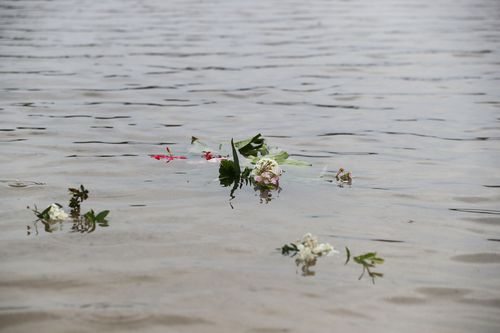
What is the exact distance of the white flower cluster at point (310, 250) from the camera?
3.83 meters

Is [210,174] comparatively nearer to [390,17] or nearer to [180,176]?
[180,176]

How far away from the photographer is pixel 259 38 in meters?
13.6

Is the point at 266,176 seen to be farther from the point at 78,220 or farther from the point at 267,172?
the point at 78,220

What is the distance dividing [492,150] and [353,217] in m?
2.27

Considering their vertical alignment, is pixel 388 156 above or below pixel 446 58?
below

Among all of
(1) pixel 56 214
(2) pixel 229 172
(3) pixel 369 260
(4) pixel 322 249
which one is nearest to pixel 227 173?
(2) pixel 229 172

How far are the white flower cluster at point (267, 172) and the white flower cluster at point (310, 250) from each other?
4.15 ft

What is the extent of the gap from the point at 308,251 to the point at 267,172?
1376 mm

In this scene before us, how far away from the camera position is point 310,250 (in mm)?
3834

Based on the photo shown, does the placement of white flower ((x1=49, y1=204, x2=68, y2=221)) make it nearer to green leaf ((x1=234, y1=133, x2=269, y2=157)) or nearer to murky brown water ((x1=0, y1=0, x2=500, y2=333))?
murky brown water ((x1=0, y1=0, x2=500, y2=333))

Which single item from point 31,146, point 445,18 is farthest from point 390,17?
point 31,146

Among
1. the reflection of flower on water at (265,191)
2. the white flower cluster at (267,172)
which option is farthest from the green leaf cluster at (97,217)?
the white flower cluster at (267,172)

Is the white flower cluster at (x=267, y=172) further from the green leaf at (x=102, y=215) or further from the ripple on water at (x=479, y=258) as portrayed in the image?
the ripple on water at (x=479, y=258)

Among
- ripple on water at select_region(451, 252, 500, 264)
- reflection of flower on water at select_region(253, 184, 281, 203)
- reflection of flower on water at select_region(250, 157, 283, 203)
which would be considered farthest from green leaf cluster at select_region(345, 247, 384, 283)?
reflection of flower on water at select_region(250, 157, 283, 203)
